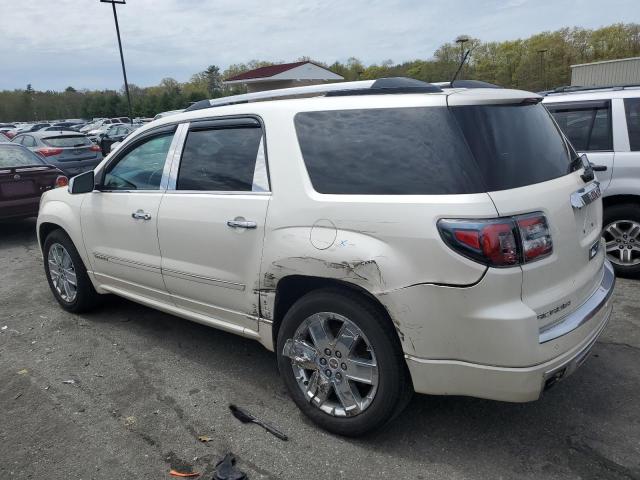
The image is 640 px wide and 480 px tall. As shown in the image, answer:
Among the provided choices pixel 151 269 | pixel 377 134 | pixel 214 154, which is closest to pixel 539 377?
pixel 377 134

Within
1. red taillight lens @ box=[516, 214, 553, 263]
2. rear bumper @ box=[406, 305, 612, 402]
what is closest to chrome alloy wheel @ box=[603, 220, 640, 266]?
rear bumper @ box=[406, 305, 612, 402]

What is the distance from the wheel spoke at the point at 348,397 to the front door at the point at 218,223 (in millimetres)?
683

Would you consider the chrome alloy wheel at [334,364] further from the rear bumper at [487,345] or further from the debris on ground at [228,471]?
the debris on ground at [228,471]

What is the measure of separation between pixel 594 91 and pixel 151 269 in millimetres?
4793

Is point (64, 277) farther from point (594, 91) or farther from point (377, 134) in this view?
point (594, 91)

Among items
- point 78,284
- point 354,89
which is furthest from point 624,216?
point 78,284

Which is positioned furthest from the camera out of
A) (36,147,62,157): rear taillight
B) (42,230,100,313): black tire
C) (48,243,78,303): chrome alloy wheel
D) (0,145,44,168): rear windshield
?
(36,147,62,157): rear taillight

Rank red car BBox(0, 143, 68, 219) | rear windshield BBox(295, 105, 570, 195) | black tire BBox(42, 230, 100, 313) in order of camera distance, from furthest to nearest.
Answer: red car BBox(0, 143, 68, 219) → black tire BBox(42, 230, 100, 313) → rear windshield BBox(295, 105, 570, 195)

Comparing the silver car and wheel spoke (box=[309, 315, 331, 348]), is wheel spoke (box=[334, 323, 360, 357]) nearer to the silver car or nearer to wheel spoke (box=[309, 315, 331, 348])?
wheel spoke (box=[309, 315, 331, 348])

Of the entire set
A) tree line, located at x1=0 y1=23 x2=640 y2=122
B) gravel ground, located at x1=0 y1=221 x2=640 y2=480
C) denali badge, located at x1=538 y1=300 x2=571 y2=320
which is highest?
tree line, located at x1=0 y1=23 x2=640 y2=122

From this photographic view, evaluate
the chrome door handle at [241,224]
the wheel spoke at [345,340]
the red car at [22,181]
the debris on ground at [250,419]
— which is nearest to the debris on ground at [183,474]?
the debris on ground at [250,419]

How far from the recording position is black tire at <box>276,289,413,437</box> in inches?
101

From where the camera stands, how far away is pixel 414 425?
9.73ft

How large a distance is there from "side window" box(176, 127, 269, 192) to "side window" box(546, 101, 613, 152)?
3710 mm
